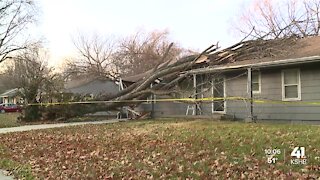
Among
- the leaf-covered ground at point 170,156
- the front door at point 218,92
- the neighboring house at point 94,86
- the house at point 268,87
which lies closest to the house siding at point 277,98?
the house at point 268,87

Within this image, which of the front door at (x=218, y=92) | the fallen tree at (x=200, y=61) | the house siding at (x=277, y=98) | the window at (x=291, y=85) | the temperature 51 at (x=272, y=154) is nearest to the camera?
the temperature 51 at (x=272, y=154)

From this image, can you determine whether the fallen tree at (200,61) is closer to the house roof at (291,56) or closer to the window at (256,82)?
the house roof at (291,56)

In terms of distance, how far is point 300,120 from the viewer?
49.3ft

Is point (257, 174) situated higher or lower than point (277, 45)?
lower

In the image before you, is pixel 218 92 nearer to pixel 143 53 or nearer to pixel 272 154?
pixel 272 154

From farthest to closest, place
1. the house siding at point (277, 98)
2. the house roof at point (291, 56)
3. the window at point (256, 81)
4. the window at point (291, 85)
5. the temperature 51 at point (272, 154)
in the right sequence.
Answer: the window at point (256, 81) < the window at point (291, 85) < the house siding at point (277, 98) < the house roof at point (291, 56) < the temperature 51 at point (272, 154)

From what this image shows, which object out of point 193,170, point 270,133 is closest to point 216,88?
point 270,133

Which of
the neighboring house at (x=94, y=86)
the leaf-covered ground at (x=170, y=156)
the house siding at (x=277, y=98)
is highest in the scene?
the neighboring house at (x=94, y=86)

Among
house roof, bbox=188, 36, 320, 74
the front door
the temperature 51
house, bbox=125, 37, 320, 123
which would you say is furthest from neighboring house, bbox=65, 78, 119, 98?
the temperature 51

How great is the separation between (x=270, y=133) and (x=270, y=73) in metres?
6.87

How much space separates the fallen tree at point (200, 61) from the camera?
17547 millimetres

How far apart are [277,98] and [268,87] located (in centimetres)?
72

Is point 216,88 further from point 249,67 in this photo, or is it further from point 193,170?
point 193,170

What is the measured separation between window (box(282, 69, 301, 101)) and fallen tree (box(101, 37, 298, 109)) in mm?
1122
